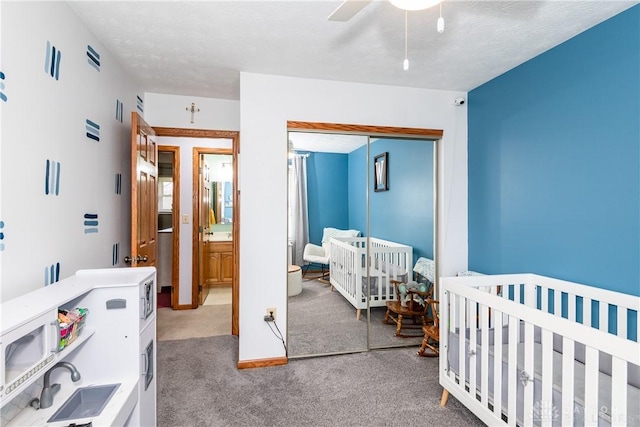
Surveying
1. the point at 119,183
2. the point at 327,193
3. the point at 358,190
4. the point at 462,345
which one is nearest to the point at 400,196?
the point at 358,190

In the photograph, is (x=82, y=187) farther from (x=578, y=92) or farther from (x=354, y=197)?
(x=578, y=92)

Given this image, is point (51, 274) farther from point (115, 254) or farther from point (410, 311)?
point (410, 311)

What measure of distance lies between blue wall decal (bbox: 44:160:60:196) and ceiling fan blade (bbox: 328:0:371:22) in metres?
1.48

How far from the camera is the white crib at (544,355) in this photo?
3.95 ft

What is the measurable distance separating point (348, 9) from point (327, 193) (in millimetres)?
1826

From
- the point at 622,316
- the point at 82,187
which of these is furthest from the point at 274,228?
the point at 622,316

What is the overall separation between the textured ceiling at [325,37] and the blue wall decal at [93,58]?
0.11m

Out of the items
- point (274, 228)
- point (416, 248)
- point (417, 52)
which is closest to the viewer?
point (417, 52)

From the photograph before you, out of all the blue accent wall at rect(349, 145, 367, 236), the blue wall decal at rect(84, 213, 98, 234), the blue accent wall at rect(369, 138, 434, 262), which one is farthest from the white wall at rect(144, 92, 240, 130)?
the blue accent wall at rect(369, 138, 434, 262)

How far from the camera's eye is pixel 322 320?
2.81m

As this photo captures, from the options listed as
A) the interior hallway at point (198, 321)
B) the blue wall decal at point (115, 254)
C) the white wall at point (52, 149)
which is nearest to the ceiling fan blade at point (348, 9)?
the white wall at point (52, 149)

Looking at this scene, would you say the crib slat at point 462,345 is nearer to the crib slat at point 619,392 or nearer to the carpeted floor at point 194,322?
the crib slat at point 619,392

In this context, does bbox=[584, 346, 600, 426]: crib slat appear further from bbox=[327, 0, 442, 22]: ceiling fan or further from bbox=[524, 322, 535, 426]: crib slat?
bbox=[327, 0, 442, 22]: ceiling fan

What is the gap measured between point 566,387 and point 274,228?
198 cm
